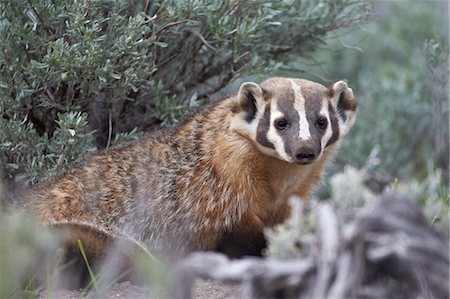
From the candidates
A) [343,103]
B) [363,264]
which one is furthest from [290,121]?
[363,264]

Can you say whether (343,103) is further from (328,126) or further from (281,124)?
(281,124)

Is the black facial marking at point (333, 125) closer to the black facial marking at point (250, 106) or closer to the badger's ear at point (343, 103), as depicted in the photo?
the badger's ear at point (343, 103)

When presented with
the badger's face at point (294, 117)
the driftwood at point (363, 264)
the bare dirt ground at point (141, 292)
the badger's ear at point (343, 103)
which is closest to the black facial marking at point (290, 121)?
the badger's face at point (294, 117)

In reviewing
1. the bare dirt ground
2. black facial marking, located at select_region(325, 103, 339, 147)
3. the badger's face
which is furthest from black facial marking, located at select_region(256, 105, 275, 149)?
the bare dirt ground

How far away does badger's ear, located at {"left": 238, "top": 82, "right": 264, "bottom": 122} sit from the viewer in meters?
3.77

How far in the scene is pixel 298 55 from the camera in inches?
205

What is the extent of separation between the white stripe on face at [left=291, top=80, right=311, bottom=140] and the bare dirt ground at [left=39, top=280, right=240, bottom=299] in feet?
2.24

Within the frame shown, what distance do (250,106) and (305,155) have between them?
0.45 m

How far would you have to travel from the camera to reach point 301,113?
3.60m

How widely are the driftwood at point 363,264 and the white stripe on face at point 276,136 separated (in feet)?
4.10

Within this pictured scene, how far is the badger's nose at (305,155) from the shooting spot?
11.4 ft

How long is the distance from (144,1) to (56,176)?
38.6 inches

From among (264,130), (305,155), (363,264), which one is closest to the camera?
(363,264)

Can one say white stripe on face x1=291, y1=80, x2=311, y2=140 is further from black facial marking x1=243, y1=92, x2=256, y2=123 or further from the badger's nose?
black facial marking x1=243, y1=92, x2=256, y2=123
